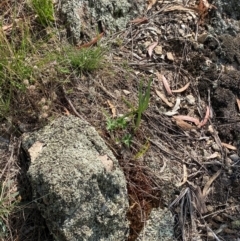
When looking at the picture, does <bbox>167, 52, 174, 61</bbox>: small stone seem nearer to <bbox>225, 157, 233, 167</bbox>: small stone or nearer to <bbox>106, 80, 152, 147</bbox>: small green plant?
<bbox>106, 80, 152, 147</bbox>: small green plant

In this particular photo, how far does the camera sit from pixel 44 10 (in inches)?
99.6

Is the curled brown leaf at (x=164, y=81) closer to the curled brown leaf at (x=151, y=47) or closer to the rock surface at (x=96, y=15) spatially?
the curled brown leaf at (x=151, y=47)

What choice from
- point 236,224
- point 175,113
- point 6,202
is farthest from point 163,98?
point 6,202

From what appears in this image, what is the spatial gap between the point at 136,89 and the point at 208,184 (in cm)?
63

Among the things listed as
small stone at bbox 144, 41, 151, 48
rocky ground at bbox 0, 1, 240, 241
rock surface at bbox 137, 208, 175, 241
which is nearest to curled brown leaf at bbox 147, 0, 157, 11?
rocky ground at bbox 0, 1, 240, 241

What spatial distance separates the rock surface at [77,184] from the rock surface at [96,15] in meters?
0.64

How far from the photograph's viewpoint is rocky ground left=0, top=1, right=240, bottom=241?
2.32 m

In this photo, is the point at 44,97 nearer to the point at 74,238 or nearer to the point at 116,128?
the point at 116,128

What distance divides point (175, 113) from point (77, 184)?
734 millimetres

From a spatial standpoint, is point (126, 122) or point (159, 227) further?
point (126, 122)

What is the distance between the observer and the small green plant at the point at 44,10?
252 centimetres

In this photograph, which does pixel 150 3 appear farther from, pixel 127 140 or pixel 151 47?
pixel 127 140

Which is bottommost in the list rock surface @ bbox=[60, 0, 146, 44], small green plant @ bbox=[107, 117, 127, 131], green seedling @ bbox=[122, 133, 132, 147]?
green seedling @ bbox=[122, 133, 132, 147]

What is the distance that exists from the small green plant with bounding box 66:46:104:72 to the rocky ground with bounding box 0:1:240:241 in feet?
0.22
